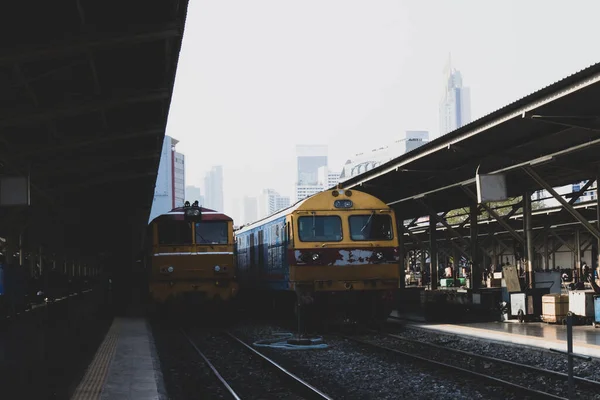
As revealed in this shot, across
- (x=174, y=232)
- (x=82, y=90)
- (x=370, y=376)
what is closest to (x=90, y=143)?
(x=174, y=232)

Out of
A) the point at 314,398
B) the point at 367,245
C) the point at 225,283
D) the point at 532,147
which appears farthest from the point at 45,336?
the point at 532,147

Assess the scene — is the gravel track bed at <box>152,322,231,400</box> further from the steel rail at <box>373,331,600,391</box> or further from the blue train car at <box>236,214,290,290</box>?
the steel rail at <box>373,331,600,391</box>

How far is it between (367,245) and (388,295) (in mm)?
1300

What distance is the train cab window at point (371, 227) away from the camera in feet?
59.3

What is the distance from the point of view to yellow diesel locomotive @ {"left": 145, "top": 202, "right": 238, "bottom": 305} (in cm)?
2003

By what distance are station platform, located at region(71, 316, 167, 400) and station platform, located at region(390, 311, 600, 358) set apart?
670 cm

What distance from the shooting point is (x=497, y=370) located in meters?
11.7

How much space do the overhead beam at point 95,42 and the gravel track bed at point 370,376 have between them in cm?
625

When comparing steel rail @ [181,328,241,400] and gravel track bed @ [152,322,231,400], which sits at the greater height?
steel rail @ [181,328,241,400]

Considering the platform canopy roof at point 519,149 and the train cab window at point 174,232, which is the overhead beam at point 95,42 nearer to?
the platform canopy roof at point 519,149

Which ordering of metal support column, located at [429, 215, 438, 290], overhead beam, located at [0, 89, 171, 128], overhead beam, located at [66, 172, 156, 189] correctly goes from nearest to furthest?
overhead beam, located at [0, 89, 171, 128], metal support column, located at [429, 215, 438, 290], overhead beam, located at [66, 172, 156, 189]

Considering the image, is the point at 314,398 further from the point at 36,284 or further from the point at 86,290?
the point at 86,290

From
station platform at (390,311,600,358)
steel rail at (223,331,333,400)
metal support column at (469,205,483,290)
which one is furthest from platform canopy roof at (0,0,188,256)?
metal support column at (469,205,483,290)

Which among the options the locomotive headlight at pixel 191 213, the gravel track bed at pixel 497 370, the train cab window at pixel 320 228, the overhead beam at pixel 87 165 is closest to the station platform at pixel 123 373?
the locomotive headlight at pixel 191 213
